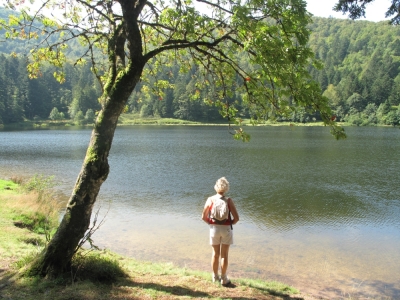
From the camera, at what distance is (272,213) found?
1862 cm

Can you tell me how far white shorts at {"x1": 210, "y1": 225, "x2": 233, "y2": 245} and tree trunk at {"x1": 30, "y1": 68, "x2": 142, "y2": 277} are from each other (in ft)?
8.26

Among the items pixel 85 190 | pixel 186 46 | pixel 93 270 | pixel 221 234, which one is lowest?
pixel 93 270

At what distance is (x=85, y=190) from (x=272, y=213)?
1423cm

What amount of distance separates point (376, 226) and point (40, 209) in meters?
15.3

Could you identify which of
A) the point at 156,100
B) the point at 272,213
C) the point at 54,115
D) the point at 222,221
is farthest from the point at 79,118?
the point at 222,221

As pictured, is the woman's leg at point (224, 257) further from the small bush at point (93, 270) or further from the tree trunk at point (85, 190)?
the tree trunk at point (85, 190)

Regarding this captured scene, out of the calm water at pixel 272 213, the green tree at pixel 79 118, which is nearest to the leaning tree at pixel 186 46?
the calm water at pixel 272 213

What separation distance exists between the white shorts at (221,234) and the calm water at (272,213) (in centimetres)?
297

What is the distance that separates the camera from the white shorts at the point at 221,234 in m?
7.01

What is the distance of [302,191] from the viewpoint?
2386 cm

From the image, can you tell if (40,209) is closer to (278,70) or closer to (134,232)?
(134,232)

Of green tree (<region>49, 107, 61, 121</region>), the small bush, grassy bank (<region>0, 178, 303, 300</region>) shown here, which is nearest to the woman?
grassy bank (<region>0, 178, 303, 300</region>)

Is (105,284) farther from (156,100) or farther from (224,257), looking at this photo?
(156,100)

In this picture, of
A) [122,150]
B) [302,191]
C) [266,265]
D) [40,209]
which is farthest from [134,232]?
[122,150]
